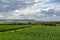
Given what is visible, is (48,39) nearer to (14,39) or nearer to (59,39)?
(59,39)

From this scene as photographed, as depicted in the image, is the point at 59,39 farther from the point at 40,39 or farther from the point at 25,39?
the point at 25,39

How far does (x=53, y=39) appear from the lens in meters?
25.4

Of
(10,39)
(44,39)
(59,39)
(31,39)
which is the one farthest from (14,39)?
(59,39)

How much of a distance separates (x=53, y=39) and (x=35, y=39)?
2.84 metres

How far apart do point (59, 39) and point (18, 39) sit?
21.5 ft

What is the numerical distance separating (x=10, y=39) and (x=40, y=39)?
4.74 m

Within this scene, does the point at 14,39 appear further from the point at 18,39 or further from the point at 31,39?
the point at 31,39

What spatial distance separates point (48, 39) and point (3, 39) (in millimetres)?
7069

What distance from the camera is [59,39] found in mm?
25734

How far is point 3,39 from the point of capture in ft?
82.8

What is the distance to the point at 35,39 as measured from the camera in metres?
25.5

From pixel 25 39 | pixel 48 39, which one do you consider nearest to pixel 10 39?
pixel 25 39

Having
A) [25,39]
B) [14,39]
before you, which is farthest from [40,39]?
[14,39]

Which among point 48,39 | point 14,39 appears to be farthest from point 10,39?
point 48,39
